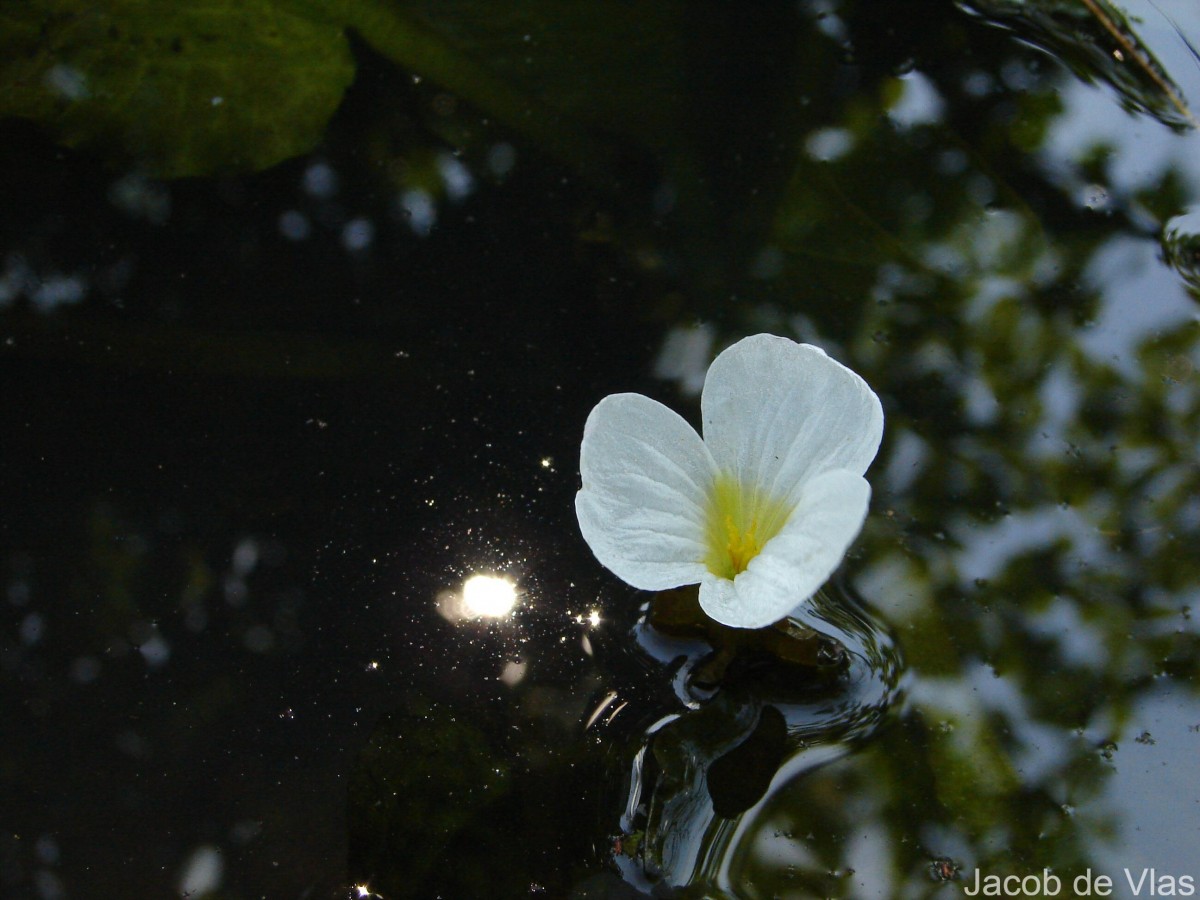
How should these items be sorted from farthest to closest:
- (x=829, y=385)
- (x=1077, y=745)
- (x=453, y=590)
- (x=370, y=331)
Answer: (x=370, y=331) → (x=453, y=590) → (x=1077, y=745) → (x=829, y=385)

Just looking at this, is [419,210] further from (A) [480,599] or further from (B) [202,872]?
(B) [202,872]

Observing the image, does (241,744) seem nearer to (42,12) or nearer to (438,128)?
(438,128)

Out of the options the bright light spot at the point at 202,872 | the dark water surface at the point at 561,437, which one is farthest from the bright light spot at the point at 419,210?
the bright light spot at the point at 202,872

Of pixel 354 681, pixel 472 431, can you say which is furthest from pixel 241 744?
pixel 472 431

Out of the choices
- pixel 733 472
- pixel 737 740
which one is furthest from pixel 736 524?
pixel 737 740

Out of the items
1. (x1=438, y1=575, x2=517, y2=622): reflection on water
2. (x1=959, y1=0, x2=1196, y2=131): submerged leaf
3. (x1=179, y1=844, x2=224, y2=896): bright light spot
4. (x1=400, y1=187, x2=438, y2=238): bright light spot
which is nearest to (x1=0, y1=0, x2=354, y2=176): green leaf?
(x1=400, y1=187, x2=438, y2=238): bright light spot

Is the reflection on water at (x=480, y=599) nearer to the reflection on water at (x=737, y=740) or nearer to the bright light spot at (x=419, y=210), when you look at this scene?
the reflection on water at (x=737, y=740)

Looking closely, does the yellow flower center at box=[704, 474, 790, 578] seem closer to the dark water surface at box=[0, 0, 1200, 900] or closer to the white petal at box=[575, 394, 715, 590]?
the white petal at box=[575, 394, 715, 590]
